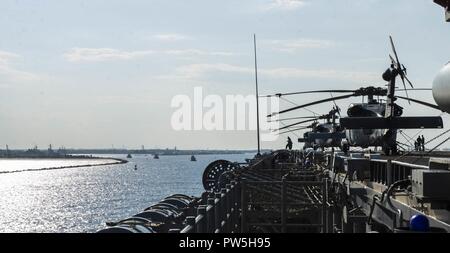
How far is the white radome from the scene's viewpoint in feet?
39.7

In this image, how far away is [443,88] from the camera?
481 inches

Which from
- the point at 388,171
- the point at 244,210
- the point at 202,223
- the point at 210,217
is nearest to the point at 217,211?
the point at 210,217

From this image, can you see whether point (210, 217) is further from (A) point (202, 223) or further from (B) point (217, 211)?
(B) point (217, 211)

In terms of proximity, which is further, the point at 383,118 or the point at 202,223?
the point at 383,118

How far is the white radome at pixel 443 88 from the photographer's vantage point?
12.1 meters

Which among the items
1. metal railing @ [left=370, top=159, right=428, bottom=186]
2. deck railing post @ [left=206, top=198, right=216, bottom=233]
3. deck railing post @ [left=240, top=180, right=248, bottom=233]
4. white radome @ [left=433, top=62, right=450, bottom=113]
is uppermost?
white radome @ [left=433, top=62, right=450, bottom=113]

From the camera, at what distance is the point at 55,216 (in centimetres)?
11250

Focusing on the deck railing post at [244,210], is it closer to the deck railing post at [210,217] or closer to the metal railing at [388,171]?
the metal railing at [388,171]

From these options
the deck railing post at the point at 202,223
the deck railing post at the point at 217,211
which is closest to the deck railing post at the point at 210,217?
the deck railing post at the point at 202,223

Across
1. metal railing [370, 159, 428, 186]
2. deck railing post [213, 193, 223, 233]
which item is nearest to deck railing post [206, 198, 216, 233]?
deck railing post [213, 193, 223, 233]

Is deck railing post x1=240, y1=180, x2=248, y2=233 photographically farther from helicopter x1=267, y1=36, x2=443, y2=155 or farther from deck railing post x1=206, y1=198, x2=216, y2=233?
deck railing post x1=206, y1=198, x2=216, y2=233

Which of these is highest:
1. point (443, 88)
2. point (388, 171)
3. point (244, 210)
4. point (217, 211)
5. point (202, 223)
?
point (443, 88)
